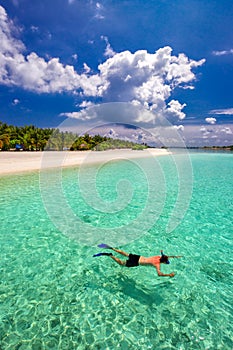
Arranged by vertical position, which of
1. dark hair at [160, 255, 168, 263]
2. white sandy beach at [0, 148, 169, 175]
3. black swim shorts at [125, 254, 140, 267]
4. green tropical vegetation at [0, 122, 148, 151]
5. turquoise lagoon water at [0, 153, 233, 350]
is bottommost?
turquoise lagoon water at [0, 153, 233, 350]

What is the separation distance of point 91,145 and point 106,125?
67290mm

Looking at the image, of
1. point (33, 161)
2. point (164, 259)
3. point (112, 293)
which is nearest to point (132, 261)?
point (164, 259)

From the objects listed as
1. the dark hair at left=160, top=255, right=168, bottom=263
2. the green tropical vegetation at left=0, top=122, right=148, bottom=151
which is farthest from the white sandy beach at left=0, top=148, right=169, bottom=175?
the dark hair at left=160, top=255, right=168, bottom=263

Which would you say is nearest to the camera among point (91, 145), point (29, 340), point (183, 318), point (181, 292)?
point (29, 340)

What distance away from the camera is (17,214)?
30.9 feet

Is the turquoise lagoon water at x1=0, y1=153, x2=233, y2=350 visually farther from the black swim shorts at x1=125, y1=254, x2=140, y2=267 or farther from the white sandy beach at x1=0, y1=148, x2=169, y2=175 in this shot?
the white sandy beach at x1=0, y1=148, x2=169, y2=175

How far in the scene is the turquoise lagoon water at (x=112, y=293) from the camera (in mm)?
3561

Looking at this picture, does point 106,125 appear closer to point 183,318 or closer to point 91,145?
point 183,318

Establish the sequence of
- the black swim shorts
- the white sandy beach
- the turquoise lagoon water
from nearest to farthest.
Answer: the turquoise lagoon water < the black swim shorts < the white sandy beach

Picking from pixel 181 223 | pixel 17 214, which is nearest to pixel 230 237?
pixel 181 223

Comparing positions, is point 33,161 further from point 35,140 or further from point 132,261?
point 35,140

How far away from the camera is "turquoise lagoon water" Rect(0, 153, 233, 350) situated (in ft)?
11.7

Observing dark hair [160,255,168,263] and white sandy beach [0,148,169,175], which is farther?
white sandy beach [0,148,169,175]

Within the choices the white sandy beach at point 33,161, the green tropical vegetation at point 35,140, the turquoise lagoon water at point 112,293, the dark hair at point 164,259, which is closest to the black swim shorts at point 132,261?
the turquoise lagoon water at point 112,293
